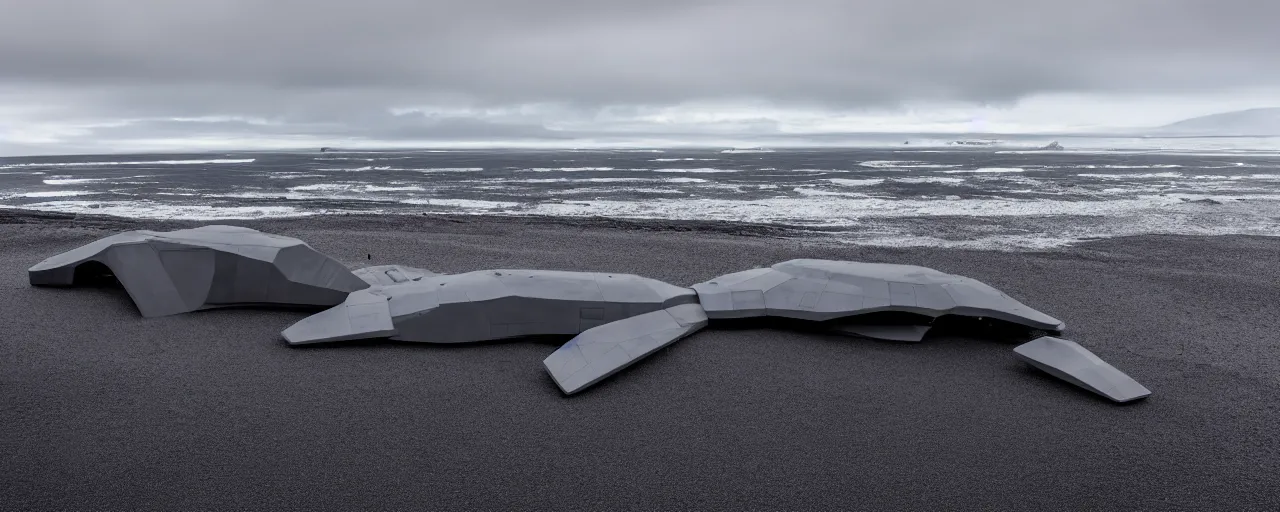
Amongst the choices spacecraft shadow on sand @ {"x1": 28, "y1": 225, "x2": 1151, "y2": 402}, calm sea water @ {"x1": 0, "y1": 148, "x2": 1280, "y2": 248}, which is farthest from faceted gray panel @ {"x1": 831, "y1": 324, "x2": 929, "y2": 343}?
calm sea water @ {"x1": 0, "y1": 148, "x2": 1280, "y2": 248}

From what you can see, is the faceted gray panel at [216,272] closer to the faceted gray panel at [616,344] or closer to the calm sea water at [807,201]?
the faceted gray panel at [616,344]

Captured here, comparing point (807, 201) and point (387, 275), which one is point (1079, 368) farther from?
point (807, 201)

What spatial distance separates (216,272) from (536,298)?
5002 mm

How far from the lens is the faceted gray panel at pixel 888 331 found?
388 inches

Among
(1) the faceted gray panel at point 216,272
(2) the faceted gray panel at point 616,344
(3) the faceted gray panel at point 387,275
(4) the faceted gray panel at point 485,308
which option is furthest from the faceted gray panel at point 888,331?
(1) the faceted gray panel at point 216,272

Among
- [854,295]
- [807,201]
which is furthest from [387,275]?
[807,201]

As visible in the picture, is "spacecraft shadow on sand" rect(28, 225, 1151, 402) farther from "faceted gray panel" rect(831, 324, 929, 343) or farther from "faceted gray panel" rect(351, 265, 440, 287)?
"faceted gray panel" rect(351, 265, 440, 287)

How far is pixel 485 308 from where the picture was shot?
9.68 metres

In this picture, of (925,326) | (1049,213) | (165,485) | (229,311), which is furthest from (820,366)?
(1049,213)

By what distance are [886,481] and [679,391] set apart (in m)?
2.67

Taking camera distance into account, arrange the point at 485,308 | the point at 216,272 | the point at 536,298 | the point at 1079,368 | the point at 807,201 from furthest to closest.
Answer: the point at 807,201 < the point at 216,272 < the point at 536,298 < the point at 485,308 < the point at 1079,368

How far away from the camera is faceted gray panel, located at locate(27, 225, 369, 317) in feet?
34.1

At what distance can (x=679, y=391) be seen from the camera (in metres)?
8.36

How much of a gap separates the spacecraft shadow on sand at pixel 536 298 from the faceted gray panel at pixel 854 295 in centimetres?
2
